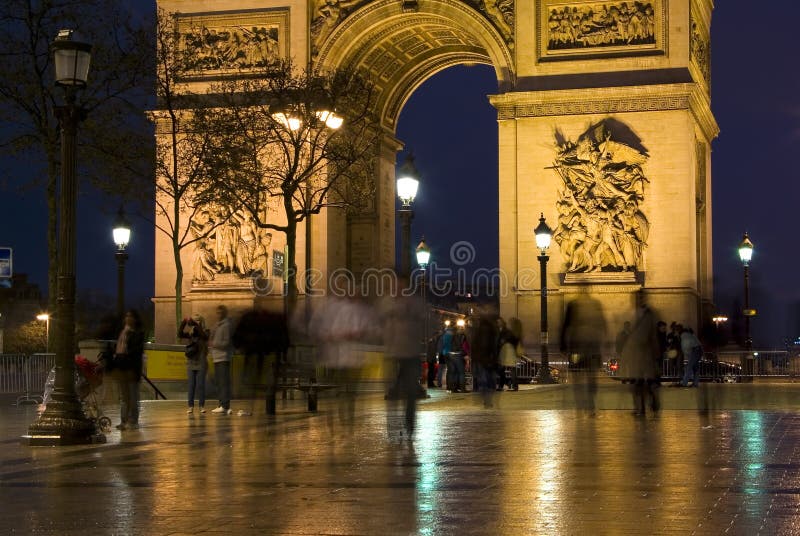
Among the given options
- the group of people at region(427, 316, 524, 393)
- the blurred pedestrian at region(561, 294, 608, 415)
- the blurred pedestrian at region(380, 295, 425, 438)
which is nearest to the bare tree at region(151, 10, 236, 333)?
the group of people at region(427, 316, 524, 393)

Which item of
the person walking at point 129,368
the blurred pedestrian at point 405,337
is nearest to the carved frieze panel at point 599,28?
the person walking at point 129,368

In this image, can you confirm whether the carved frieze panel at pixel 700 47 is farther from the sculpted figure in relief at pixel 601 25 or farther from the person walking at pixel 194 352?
the person walking at pixel 194 352

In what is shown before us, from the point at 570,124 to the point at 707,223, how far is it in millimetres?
8120

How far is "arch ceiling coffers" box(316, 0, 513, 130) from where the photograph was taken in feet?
128

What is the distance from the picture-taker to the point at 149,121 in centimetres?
3806

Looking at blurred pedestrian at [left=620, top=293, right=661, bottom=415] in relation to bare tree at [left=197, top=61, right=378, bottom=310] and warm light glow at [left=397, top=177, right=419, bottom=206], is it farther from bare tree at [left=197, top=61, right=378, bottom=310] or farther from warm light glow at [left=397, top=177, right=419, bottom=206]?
bare tree at [left=197, top=61, right=378, bottom=310]

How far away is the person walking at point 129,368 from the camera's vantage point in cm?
1891

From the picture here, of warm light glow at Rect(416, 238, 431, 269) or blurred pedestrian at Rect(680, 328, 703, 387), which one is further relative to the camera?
warm light glow at Rect(416, 238, 431, 269)

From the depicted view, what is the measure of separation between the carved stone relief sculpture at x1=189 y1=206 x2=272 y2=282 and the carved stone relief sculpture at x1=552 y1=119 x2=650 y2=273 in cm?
860

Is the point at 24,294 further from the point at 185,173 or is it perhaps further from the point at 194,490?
the point at 194,490

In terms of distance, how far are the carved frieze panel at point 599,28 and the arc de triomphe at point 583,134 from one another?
36mm

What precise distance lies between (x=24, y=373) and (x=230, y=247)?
10984 mm

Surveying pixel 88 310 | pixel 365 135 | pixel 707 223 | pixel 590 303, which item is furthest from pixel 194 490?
pixel 88 310

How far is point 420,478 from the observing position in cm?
1167
